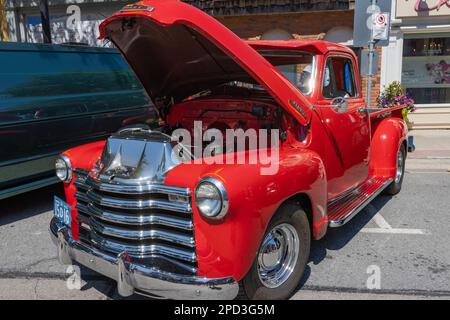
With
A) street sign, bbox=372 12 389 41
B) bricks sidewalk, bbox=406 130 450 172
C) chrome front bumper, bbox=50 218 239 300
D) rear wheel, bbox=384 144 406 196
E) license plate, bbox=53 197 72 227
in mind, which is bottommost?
bricks sidewalk, bbox=406 130 450 172

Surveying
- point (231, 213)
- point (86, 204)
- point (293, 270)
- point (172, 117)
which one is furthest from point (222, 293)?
point (172, 117)

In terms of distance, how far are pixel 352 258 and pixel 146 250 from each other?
80.6 inches

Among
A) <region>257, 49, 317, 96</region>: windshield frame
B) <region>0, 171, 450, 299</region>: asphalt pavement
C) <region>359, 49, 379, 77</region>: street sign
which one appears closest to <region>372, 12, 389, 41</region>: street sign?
<region>359, 49, 379, 77</region>: street sign

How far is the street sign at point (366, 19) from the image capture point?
869cm

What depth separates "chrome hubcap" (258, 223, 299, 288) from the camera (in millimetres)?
2861

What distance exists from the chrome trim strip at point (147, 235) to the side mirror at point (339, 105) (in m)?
1.93

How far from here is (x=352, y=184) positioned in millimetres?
4383

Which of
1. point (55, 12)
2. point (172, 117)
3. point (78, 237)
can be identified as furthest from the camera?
point (55, 12)

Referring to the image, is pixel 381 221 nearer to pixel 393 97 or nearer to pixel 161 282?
pixel 161 282

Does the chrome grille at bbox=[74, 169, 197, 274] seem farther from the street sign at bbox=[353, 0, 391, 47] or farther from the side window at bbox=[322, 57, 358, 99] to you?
the street sign at bbox=[353, 0, 391, 47]

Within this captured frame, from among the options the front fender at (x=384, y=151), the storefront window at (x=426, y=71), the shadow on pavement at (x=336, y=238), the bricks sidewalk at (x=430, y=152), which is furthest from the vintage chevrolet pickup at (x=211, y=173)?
the storefront window at (x=426, y=71)

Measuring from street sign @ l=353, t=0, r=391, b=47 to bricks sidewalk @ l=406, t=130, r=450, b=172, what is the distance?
2402 mm
